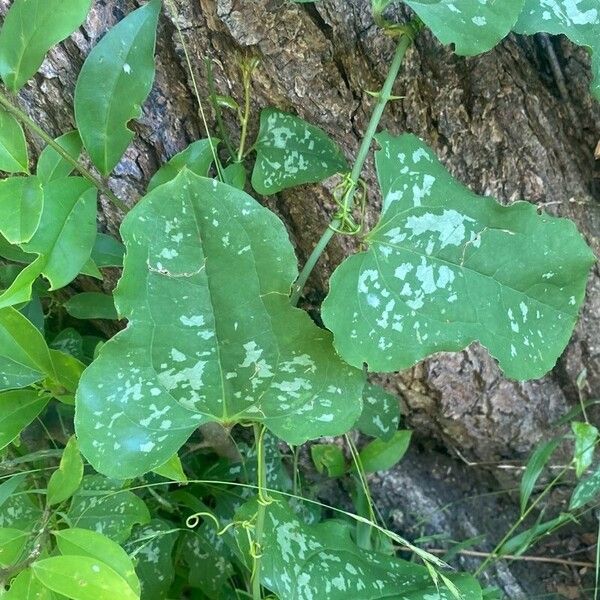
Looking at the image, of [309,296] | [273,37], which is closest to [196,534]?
[309,296]

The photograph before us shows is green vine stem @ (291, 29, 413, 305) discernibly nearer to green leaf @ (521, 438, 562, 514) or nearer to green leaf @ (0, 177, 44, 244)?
green leaf @ (0, 177, 44, 244)

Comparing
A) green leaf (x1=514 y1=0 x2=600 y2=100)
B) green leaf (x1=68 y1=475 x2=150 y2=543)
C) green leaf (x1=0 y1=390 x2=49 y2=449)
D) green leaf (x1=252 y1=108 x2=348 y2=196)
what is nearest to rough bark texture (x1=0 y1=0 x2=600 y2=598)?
green leaf (x1=252 y1=108 x2=348 y2=196)

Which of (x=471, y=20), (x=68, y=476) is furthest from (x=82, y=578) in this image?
(x=471, y=20)

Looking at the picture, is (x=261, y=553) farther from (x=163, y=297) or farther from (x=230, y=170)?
(x=230, y=170)

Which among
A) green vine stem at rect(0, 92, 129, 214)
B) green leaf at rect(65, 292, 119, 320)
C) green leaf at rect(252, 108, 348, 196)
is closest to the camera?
green vine stem at rect(0, 92, 129, 214)

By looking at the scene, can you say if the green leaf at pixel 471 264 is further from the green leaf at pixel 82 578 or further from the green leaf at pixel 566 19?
the green leaf at pixel 82 578

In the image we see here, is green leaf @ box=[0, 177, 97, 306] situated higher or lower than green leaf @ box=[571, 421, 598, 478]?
higher
